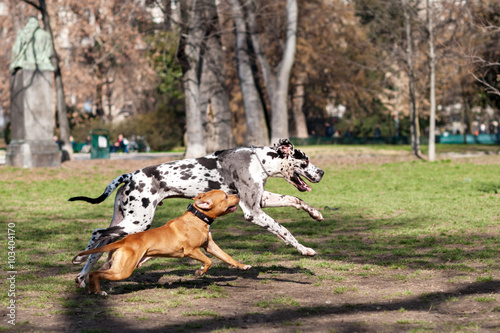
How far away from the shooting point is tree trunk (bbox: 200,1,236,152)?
34.1m

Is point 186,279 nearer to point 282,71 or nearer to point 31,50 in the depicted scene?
point 31,50

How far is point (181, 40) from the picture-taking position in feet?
106

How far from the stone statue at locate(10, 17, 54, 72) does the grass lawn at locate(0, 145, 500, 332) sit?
10933mm

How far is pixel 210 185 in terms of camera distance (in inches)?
322

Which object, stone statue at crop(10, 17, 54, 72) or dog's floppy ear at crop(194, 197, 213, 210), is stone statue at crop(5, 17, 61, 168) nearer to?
stone statue at crop(10, 17, 54, 72)

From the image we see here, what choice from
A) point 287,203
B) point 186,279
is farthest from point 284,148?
point 186,279

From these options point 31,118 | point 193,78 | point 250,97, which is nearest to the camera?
point 31,118

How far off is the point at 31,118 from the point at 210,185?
65.8 feet

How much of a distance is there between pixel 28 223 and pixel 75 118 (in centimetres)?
4320

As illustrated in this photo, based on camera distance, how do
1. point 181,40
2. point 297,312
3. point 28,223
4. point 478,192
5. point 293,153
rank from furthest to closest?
point 181,40
point 478,192
point 28,223
point 293,153
point 297,312

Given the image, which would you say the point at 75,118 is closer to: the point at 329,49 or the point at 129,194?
the point at 329,49

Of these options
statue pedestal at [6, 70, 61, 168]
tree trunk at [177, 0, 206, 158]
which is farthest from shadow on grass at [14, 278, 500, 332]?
tree trunk at [177, 0, 206, 158]

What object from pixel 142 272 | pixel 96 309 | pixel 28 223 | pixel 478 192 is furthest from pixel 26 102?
pixel 96 309

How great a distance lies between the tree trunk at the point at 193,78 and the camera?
103ft
